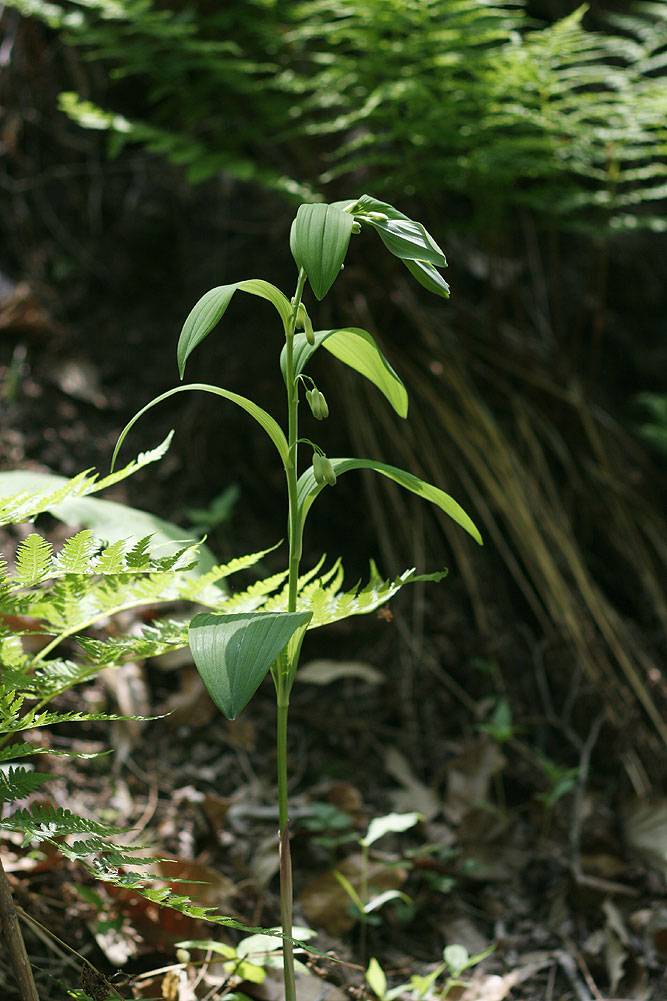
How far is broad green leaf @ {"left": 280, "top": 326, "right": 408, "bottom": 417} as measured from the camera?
2.65 feet

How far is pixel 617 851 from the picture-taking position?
148cm

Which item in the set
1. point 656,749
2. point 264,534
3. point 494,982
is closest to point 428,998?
point 494,982

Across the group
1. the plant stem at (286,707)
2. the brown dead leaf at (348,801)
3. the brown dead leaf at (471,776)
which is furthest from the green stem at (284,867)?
the brown dead leaf at (471,776)

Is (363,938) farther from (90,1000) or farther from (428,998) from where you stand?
(90,1000)

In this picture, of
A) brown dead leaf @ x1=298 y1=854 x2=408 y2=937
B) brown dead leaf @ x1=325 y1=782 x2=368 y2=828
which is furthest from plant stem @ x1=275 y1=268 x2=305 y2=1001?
brown dead leaf @ x1=325 y1=782 x2=368 y2=828

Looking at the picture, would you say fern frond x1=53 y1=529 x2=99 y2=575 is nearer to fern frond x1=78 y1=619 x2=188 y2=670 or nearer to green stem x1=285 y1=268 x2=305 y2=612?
fern frond x1=78 y1=619 x2=188 y2=670

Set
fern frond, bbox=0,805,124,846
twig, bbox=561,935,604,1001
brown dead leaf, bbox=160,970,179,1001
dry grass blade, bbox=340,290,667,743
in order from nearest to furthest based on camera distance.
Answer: fern frond, bbox=0,805,124,846, brown dead leaf, bbox=160,970,179,1001, twig, bbox=561,935,604,1001, dry grass blade, bbox=340,290,667,743

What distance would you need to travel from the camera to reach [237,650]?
65 centimetres

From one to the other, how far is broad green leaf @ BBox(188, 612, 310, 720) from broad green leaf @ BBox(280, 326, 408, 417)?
289 mm

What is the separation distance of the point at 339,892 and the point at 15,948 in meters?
0.66

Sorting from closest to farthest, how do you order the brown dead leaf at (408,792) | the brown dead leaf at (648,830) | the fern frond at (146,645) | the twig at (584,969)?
the fern frond at (146,645), the twig at (584,969), the brown dead leaf at (648,830), the brown dead leaf at (408,792)

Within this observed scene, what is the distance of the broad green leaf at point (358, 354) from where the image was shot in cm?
81

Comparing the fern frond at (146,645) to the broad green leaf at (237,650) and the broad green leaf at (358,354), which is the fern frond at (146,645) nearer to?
the broad green leaf at (237,650)

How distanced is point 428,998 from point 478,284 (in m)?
2.27
